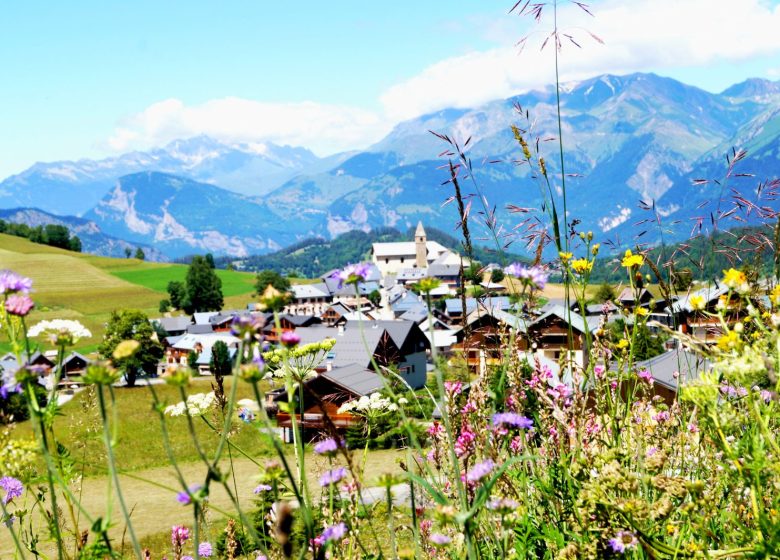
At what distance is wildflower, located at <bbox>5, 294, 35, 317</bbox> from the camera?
1.85 metres

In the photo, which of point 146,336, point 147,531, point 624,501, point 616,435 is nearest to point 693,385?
point 624,501

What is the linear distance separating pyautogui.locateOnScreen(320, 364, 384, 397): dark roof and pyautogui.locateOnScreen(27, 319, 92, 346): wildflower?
2714 centimetres

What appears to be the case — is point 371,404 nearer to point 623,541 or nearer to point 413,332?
point 623,541

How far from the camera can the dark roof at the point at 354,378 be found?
30.7 meters

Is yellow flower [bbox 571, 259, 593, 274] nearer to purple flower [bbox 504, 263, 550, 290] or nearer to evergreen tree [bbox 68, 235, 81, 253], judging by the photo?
purple flower [bbox 504, 263, 550, 290]

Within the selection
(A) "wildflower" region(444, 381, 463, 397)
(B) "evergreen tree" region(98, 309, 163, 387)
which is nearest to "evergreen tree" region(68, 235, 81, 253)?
(B) "evergreen tree" region(98, 309, 163, 387)

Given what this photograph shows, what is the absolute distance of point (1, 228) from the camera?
159750 mm

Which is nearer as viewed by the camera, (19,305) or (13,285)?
(19,305)

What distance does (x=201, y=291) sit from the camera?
10862cm

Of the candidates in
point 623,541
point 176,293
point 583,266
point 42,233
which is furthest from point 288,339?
point 42,233

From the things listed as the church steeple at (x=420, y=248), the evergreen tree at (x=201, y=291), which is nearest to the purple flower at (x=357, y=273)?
the evergreen tree at (x=201, y=291)

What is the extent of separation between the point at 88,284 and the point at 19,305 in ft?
426

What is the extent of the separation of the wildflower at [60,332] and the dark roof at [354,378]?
89.0 feet

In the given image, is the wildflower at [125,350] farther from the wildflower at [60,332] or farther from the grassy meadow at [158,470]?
the grassy meadow at [158,470]
